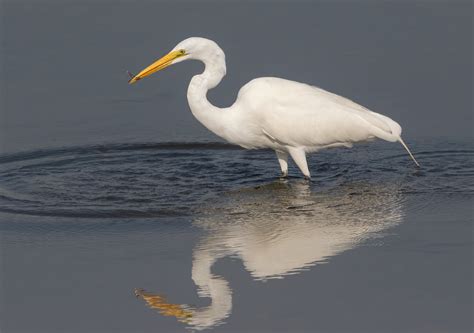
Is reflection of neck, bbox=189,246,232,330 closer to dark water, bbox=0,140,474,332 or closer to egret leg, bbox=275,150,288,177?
dark water, bbox=0,140,474,332

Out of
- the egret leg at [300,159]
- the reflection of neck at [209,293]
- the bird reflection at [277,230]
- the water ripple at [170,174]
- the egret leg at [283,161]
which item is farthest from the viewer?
the egret leg at [283,161]

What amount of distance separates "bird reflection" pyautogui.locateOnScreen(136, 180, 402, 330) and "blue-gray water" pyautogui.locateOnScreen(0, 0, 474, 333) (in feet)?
0.07

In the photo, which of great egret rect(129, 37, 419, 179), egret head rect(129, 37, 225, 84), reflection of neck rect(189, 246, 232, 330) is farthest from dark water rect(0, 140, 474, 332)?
egret head rect(129, 37, 225, 84)

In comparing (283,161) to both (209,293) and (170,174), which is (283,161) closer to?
(170,174)

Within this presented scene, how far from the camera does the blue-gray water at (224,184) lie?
6641 millimetres

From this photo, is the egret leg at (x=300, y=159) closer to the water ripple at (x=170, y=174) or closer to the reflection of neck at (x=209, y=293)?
the water ripple at (x=170, y=174)

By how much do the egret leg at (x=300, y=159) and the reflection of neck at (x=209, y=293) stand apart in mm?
2080

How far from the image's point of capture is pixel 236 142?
9.37 metres

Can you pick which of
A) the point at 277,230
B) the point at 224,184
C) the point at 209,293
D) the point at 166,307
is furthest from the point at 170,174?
the point at 166,307

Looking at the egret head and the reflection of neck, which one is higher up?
the egret head

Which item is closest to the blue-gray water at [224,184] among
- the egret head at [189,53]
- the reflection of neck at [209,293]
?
the reflection of neck at [209,293]

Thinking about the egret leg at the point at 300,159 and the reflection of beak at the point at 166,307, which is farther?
the egret leg at the point at 300,159

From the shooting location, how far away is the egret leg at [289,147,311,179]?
9.23 meters

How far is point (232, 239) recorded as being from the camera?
303 inches
